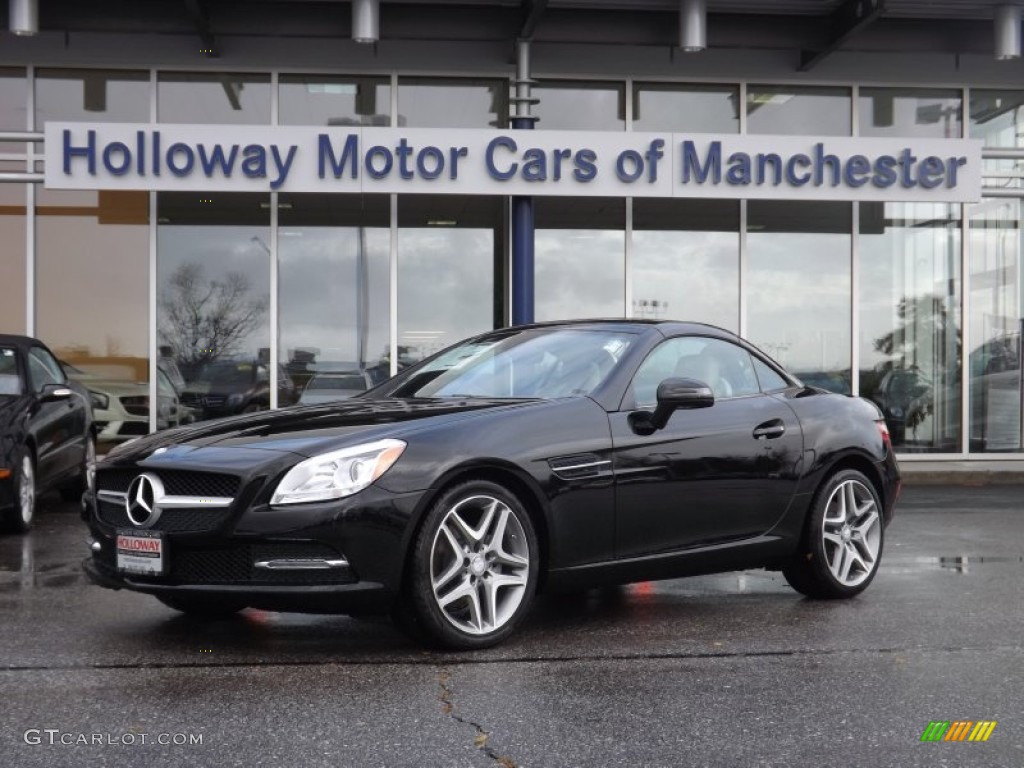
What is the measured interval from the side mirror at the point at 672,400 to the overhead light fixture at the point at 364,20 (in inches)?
336

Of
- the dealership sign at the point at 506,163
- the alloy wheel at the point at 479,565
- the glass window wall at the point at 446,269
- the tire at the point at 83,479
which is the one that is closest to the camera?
the alloy wheel at the point at 479,565

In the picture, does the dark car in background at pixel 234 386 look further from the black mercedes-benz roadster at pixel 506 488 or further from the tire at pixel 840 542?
the tire at pixel 840 542

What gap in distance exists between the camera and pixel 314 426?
5.43 metres

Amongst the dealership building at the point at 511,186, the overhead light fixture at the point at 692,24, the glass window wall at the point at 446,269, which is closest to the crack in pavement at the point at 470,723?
the dealership building at the point at 511,186

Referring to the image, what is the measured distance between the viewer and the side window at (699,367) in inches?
242

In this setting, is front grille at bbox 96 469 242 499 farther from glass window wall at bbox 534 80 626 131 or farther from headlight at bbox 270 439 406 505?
glass window wall at bbox 534 80 626 131

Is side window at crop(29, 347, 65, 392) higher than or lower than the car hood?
higher

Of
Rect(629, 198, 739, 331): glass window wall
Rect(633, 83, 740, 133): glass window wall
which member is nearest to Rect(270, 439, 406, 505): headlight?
Rect(629, 198, 739, 331): glass window wall

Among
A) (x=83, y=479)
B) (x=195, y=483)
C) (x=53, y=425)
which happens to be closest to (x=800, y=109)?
(x=83, y=479)

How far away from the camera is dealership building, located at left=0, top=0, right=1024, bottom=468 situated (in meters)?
14.0

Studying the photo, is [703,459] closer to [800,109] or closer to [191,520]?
[191,520]

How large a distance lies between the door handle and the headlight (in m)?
2.07

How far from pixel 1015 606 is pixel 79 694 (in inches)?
Result: 177

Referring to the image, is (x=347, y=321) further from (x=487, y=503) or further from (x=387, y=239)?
(x=487, y=503)
